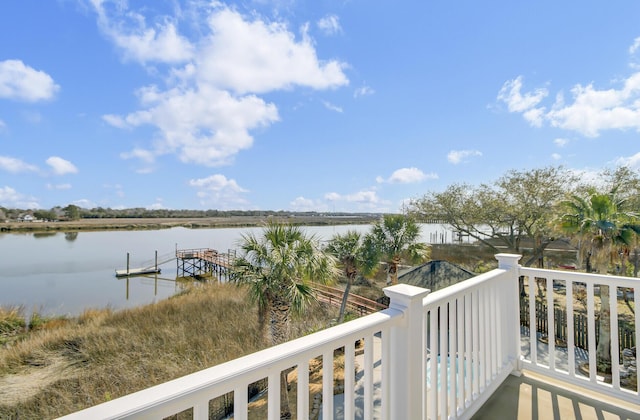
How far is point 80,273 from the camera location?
1966 cm

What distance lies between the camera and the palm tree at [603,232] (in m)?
6.71

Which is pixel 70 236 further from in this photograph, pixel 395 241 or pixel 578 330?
pixel 578 330

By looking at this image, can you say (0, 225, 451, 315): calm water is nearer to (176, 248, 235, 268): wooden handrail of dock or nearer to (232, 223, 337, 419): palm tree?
(232, 223, 337, 419): palm tree

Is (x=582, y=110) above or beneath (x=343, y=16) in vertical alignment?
beneath

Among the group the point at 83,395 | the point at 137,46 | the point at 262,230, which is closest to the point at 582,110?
the point at 262,230

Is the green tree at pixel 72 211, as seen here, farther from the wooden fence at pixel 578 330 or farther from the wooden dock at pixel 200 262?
the wooden fence at pixel 578 330

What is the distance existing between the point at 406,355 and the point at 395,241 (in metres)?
8.96

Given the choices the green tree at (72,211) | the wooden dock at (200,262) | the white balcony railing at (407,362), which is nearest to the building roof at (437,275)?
the white balcony railing at (407,362)

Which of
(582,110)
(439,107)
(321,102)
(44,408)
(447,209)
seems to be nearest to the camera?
(44,408)

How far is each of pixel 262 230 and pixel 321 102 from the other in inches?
318

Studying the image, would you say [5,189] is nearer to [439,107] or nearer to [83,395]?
[83,395]

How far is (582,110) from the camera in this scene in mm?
8336

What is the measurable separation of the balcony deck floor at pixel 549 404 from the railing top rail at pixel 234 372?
161 cm

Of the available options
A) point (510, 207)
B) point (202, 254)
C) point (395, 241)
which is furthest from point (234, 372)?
point (202, 254)
